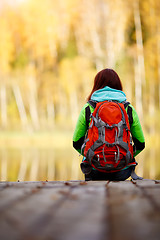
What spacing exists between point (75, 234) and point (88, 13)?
18.1 m

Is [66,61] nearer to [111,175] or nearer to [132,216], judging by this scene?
[111,175]

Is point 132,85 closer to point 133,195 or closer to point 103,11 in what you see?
point 103,11

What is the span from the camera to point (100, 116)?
2.71 meters

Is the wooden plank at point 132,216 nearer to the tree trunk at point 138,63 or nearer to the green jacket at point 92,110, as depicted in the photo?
the green jacket at point 92,110

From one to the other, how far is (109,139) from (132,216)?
4.16ft

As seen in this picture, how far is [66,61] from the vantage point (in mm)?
19500

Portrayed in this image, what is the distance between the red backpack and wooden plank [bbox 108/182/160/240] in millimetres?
687

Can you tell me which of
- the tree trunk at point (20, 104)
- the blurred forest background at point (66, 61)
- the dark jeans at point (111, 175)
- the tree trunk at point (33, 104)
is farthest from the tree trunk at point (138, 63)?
the dark jeans at point (111, 175)

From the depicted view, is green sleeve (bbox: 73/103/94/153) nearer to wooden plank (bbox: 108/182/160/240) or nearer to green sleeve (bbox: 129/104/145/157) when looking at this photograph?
green sleeve (bbox: 129/104/145/157)

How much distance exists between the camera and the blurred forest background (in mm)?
17531

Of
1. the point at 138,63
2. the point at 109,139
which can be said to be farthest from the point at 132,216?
the point at 138,63

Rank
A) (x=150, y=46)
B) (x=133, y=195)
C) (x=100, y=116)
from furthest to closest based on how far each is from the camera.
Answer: (x=150, y=46) → (x=100, y=116) → (x=133, y=195)

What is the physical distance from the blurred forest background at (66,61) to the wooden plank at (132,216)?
43.5ft

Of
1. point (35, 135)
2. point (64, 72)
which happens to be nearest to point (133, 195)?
point (35, 135)
